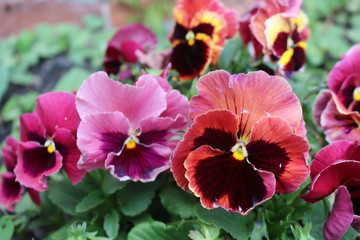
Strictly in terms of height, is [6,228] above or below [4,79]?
above

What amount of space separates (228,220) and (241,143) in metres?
0.18

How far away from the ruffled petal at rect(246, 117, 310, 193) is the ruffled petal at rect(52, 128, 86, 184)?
13.4 inches

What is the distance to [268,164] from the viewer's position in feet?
2.70

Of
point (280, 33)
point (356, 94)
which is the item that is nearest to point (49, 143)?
point (280, 33)

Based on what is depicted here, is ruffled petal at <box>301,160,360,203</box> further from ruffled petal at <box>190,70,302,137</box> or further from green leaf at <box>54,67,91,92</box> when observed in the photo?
green leaf at <box>54,67,91,92</box>

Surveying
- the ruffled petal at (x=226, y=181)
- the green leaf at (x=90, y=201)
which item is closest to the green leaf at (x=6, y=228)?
the green leaf at (x=90, y=201)

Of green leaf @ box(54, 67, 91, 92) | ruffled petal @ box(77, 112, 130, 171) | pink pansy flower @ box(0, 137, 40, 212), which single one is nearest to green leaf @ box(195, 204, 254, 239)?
ruffled petal @ box(77, 112, 130, 171)

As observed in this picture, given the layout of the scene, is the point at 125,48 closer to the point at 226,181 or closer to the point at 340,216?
the point at 226,181

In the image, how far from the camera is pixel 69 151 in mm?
946

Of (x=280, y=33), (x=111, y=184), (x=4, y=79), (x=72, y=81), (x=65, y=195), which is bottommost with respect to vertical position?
(x=4, y=79)

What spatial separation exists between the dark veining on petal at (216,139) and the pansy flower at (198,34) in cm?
28

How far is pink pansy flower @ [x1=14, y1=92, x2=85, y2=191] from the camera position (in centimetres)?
93

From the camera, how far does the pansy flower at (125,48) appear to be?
1.26 metres

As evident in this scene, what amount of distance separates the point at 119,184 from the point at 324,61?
1.54m
